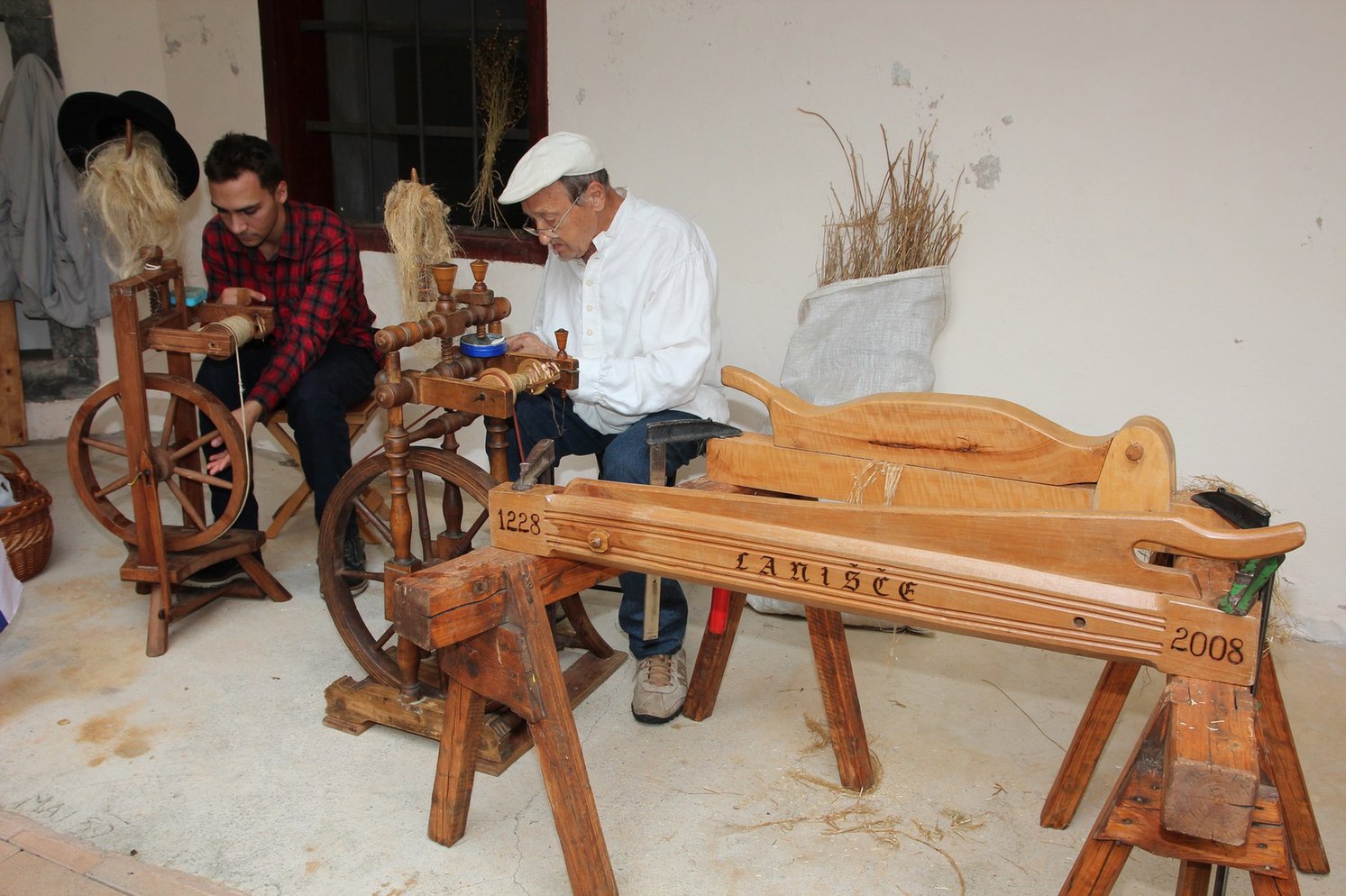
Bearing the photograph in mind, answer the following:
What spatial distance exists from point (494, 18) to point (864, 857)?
369 cm

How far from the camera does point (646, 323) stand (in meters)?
2.98

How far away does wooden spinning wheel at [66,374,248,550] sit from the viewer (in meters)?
3.17

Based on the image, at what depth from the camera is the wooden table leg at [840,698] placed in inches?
97.2

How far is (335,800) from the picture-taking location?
98.1 inches

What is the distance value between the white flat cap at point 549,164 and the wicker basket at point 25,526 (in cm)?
217

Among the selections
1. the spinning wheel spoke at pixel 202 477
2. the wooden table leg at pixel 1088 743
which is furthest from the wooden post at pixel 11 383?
the wooden table leg at pixel 1088 743

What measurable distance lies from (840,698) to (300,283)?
250 cm

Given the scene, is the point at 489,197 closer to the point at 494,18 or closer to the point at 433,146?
the point at 433,146

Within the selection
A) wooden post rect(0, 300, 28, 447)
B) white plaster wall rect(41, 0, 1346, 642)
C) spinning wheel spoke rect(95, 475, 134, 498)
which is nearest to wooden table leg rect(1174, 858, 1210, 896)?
white plaster wall rect(41, 0, 1346, 642)

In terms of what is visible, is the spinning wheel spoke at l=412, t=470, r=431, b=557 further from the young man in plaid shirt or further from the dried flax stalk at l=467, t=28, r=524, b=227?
the dried flax stalk at l=467, t=28, r=524, b=227

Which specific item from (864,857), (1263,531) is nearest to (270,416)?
(864,857)

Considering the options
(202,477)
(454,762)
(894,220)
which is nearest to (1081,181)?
(894,220)

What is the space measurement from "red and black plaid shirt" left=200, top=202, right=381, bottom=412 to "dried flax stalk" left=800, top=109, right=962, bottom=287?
176 centimetres

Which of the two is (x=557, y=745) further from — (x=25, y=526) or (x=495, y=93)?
(x=495, y=93)
